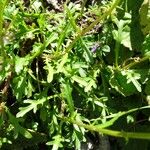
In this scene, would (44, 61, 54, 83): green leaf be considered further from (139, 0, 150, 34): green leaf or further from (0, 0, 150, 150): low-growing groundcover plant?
(139, 0, 150, 34): green leaf

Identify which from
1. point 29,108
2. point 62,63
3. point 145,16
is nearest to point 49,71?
point 62,63

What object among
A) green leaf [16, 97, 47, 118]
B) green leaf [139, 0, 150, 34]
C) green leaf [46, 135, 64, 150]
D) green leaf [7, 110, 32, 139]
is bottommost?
green leaf [46, 135, 64, 150]

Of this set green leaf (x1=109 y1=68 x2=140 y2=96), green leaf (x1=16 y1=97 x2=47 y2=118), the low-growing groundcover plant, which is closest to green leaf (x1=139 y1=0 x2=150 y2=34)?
the low-growing groundcover plant

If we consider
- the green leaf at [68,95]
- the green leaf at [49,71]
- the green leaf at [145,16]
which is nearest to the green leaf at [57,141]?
the green leaf at [68,95]

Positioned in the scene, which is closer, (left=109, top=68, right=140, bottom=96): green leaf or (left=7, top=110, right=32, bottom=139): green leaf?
(left=7, top=110, right=32, bottom=139): green leaf

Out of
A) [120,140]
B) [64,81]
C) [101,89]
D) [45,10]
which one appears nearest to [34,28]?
[45,10]

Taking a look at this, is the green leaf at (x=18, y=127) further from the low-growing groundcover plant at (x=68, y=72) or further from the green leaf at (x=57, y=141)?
the green leaf at (x=57, y=141)

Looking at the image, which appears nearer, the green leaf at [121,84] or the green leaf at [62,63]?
the green leaf at [62,63]

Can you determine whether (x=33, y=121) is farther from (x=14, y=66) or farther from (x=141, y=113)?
(x=141, y=113)
